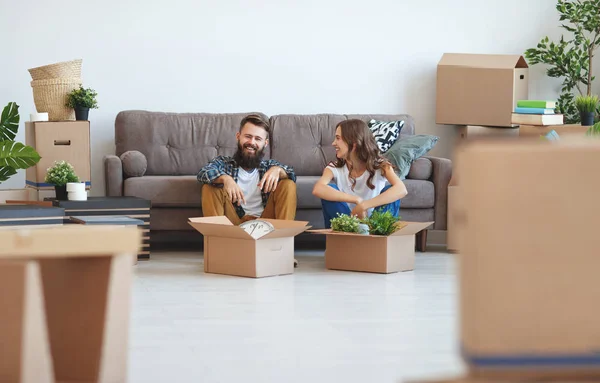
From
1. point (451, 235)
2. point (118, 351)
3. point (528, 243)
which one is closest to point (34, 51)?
point (451, 235)

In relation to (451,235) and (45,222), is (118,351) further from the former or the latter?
(451,235)

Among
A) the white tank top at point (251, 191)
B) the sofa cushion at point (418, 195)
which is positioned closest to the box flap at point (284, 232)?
the white tank top at point (251, 191)

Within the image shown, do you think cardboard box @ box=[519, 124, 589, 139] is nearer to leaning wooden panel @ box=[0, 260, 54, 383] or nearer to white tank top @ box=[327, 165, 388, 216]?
white tank top @ box=[327, 165, 388, 216]

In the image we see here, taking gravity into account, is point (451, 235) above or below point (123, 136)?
below

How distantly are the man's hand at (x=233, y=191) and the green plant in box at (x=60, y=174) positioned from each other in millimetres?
978

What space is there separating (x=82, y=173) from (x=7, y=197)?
53cm

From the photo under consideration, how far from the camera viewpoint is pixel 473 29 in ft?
21.4

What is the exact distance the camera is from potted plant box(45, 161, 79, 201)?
16.6 ft

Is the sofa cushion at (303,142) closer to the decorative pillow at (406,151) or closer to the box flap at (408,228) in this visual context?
the decorative pillow at (406,151)

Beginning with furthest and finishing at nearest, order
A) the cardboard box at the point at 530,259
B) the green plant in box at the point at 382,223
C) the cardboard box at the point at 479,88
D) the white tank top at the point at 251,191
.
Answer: the cardboard box at the point at 479,88 → the white tank top at the point at 251,191 → the green plant in box at the point at 382,223 → the cardboard box at the point at 530,259

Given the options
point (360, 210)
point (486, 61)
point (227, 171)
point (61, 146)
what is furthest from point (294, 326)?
point (486, 61)

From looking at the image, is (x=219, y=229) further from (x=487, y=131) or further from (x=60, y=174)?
(x=487, y=131)

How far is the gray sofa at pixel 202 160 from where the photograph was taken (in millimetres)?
5238

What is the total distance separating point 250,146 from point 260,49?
1.51 metres
